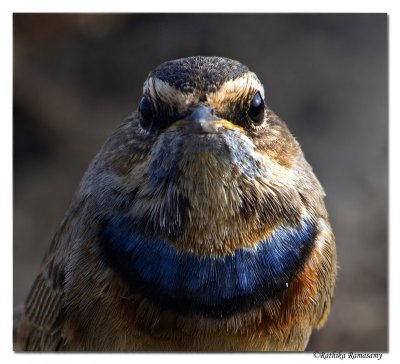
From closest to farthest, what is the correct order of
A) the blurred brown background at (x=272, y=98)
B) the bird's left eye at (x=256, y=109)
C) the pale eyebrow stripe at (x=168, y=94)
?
1. the pale eyebrow stripe at (x=168, y=94)
2. the bird's left eye at (x=256, y=109)
3. the blurred brown background at (x=272, y=98)

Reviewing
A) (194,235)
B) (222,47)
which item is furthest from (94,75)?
(194,235)

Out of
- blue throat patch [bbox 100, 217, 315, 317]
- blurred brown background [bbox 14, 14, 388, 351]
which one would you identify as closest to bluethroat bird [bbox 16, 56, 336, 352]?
blue throat patch [bbox 100, 217, 315, 317]

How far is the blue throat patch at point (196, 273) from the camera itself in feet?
10.8

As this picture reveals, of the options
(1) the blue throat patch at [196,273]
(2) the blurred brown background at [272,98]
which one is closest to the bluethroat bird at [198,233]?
(1) the blue throat patch at [196,273]

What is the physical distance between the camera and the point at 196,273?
129 inches

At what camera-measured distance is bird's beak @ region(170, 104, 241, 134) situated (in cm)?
294

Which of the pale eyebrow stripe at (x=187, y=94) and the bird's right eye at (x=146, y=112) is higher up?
the pale eyebrow stripe at (x=187, y=94)

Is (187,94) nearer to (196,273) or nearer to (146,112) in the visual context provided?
(146,112)

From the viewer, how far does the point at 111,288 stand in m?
3.33

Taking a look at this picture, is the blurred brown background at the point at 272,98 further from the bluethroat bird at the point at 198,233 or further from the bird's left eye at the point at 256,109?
the bird's left eye at the point at 256,109

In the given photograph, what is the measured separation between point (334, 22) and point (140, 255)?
1601 millimetres

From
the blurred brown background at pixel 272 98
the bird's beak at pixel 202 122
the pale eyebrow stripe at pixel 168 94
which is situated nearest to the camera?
the bird's beak at pixel 202 122

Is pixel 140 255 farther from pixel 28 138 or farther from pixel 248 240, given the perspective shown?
pixel 28 138

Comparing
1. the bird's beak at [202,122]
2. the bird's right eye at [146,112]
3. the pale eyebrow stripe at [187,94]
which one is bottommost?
the bird's right eye at [146,112]
